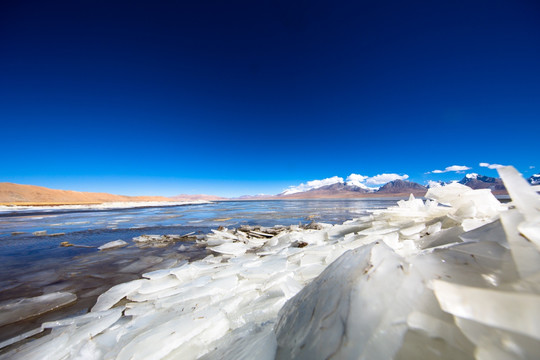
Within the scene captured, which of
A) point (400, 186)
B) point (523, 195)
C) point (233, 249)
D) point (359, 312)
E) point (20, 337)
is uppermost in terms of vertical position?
point (400, 186)

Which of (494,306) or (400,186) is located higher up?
(400,186)

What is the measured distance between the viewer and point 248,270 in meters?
1.90

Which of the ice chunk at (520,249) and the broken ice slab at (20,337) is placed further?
the broken ice slab at (20,337)

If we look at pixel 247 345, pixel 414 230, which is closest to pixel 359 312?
pixel 247 345

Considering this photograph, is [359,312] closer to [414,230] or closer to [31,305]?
[414,230]

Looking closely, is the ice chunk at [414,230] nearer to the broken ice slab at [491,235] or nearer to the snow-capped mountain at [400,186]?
the broken ice slab at [491,235]

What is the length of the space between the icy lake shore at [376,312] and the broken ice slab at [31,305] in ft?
1.32

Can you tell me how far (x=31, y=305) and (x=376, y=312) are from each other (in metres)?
2.78

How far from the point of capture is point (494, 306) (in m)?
0.47

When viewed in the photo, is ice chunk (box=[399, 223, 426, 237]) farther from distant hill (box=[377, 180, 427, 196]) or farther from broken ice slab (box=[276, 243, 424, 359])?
distant hill (box=[377, 180, 427, 196])

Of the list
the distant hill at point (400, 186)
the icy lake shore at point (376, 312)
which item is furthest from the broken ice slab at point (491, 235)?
the distant hill at point (400, 186)

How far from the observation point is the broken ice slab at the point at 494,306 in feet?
1.40

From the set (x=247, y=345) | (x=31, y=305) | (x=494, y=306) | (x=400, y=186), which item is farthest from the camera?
(x=400, y=186)

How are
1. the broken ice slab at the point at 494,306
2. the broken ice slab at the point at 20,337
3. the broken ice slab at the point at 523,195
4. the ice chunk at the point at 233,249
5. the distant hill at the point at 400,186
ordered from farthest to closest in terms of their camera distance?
1. the distant hill at the point at 400,186
2. the ice chunk at the point at 233,249
3. the broken ice slab at the point at 20,337
4. the broken ice slab at the point at 523,195
5. the broken ice slab at the point at 494,306
